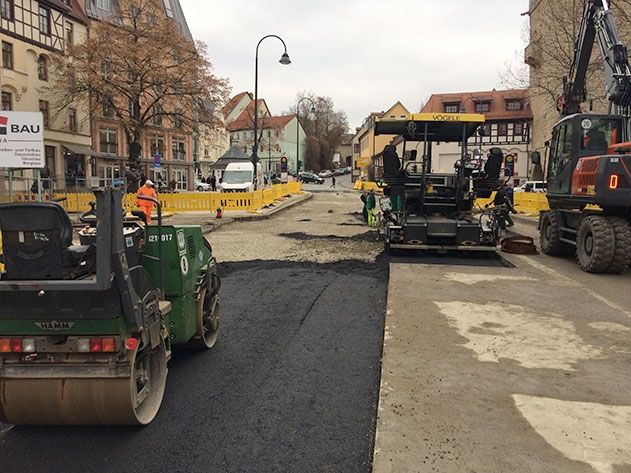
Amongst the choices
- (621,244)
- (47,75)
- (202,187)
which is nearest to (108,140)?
(47,75)

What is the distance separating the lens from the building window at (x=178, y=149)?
55.8 metres

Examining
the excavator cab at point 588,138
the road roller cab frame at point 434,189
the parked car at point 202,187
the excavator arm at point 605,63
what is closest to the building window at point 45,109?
the parked car at point 202,187

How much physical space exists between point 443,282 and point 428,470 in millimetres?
5744

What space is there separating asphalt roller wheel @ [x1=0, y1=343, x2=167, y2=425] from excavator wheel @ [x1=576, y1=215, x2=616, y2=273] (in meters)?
8.65

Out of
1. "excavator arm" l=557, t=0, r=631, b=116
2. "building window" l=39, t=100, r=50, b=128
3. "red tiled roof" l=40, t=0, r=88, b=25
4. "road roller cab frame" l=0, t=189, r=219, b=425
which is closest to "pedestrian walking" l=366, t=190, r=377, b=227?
"excavator arm" l=557, t=0, r=631, b=116

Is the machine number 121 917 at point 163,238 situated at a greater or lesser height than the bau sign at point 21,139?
lesser

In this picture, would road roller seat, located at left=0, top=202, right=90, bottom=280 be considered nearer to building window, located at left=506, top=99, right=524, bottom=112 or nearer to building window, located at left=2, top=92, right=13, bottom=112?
building window, located at left=2, top=92, right=13, bottom=112

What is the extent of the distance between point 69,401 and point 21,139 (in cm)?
927

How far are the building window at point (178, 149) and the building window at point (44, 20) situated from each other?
1973cm

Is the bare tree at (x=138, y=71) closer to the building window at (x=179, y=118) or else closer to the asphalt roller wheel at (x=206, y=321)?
the building window at (x=179, y=118)

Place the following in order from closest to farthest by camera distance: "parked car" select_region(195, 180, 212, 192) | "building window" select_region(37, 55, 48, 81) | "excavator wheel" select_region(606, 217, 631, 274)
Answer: "excavator wheel" select_region(606, 217, 631, 274)
"building window" select_region(37, 55, 48, 81)
"parked car" select_region(195, 180, 212, 192)

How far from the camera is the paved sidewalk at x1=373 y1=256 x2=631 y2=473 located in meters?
3.29

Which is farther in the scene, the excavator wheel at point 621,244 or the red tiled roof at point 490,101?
the red tiled roof at point 490,101

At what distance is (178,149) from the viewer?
186ft
